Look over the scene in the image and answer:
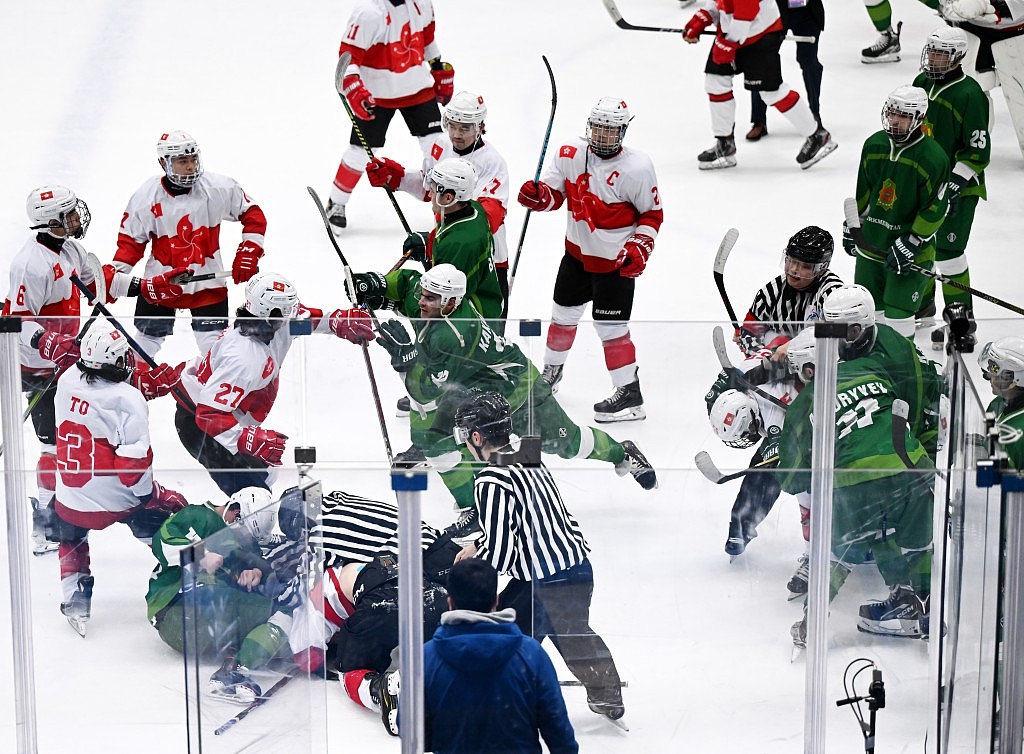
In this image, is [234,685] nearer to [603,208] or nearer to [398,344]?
[398,344]

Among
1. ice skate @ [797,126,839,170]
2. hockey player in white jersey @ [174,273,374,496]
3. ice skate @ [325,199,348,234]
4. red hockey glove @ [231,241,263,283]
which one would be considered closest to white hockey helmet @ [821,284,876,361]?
hockey player in white jersey @ [174,273,374,496]

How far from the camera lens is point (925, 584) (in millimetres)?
3662

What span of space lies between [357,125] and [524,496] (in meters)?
3.26

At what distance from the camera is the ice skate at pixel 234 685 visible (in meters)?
3.35

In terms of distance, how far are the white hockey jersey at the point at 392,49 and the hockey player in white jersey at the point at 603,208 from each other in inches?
57.2

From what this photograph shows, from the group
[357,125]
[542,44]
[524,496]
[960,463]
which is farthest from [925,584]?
[542,44]

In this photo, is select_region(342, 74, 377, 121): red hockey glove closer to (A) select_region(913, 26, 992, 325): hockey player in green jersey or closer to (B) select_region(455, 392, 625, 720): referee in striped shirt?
(A) select_region(913, 26, 992, 325): hockey player in green jersey

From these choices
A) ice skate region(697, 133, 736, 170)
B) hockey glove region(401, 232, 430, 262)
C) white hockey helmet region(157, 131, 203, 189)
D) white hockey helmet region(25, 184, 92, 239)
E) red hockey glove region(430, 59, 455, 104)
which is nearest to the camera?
white hockey helmet region(25, 184, 92, 239)

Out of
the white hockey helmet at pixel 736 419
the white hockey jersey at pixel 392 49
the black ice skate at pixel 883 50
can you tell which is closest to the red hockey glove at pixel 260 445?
the white hockey helmet at pixel 736 419

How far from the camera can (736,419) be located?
3.91 metres

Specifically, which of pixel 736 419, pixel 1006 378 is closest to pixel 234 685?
pixel 736 419

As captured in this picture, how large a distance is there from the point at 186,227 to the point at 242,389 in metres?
1.40

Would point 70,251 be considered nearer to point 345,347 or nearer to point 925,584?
point 345,347

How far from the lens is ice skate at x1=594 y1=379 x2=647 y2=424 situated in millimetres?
3865
